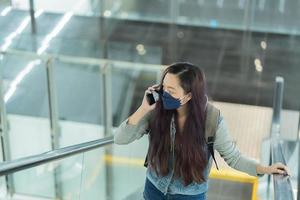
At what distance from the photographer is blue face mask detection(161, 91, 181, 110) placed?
3.03 meters

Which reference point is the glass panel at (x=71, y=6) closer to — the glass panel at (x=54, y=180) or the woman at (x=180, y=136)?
A: the glass panel at (x=54, y=180)

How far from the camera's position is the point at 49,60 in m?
7.53

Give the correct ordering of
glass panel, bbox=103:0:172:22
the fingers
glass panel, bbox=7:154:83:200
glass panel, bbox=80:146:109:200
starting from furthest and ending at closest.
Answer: glass panel, bbox=103:0:172:22
glass panel, bbox=7:154:83:200
glass panel, bbox=80:146:109:200
the fingers

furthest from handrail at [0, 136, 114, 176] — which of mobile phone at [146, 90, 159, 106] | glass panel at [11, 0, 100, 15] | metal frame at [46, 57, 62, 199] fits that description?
glass panel at [11, 0, 100, 15]

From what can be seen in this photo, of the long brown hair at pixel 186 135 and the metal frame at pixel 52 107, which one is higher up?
the long brown hair at pixel 186 135

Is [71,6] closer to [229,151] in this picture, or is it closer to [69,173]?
[69,173]

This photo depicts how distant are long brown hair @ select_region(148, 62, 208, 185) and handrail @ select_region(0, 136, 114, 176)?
2.15ft

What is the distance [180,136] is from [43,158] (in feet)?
2.77

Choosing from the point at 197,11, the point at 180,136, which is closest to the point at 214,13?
the point at 197,11

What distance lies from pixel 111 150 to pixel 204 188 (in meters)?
2.52

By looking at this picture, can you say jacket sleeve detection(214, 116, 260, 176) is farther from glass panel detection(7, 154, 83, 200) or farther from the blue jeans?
glass panel detection(7, 154, 83, 200)

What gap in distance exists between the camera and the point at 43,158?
3.53 meters

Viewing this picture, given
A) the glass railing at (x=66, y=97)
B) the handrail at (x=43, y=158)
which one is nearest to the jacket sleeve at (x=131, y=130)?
the handrail at (x=43, y=158)

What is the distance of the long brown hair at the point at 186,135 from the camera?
306cm
